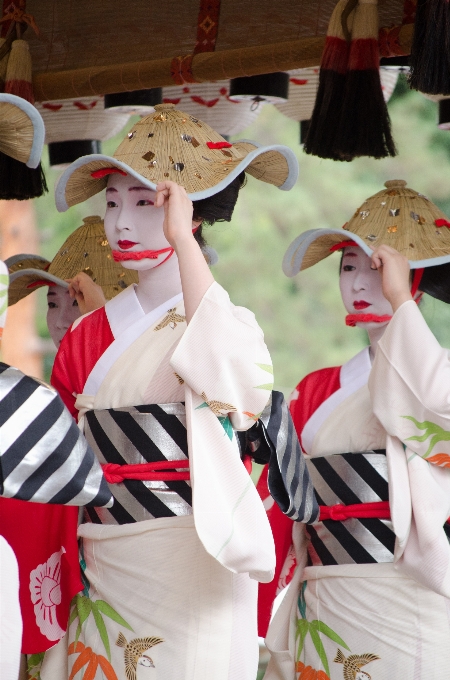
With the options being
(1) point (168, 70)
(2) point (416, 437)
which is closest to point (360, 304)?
(2) point (416, 437)

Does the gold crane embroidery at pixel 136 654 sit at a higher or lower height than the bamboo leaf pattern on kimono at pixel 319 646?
higher

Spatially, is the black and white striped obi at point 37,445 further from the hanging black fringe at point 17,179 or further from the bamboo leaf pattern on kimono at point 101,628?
the hanging black fringe at point 17,179

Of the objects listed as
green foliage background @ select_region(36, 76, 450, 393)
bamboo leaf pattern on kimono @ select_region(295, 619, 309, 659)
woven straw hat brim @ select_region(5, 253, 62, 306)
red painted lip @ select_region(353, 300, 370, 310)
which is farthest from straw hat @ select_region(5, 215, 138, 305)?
green foliage background @ select_region(36, 76, 450, 393)

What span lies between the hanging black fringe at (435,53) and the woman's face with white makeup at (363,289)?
450 mm

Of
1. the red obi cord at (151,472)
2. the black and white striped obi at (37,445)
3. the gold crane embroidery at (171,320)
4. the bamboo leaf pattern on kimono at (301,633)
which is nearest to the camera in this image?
the black and white striped obi at (37,445)

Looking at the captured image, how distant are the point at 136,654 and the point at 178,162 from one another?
103 cm

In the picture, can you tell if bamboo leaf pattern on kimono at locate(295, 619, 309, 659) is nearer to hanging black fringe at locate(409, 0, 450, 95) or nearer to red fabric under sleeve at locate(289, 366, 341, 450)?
red fabric under sleeve at locate(289, 366, 341, 450)

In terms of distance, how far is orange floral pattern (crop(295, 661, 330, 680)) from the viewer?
2.40m

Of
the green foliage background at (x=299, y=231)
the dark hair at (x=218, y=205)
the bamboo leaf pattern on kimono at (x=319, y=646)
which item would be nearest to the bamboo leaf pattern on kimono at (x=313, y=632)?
the bamboo leaf pattern on kimono at (x=319, y=646)

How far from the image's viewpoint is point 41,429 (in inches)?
61.8

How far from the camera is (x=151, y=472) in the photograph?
199 centimetres

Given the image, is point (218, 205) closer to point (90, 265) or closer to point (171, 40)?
point (90, 265)

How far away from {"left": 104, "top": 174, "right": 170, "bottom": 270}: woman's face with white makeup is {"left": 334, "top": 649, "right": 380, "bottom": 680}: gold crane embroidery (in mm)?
1031

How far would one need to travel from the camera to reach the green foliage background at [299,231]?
5668 mm
